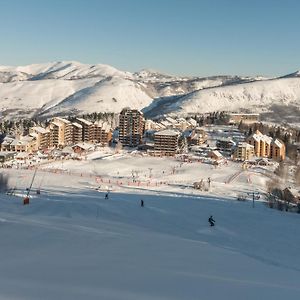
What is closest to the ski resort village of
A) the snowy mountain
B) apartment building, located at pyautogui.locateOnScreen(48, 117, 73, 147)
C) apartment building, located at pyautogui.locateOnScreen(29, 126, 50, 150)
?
apartment building, located at pyautogui.locateOnScreen(29, 126, 50, 150)

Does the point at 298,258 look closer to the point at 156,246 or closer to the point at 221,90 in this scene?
the point at 156,246

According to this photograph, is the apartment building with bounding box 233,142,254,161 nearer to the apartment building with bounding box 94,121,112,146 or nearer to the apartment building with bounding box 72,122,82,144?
the apartment building with bounding box 94,121,112,146

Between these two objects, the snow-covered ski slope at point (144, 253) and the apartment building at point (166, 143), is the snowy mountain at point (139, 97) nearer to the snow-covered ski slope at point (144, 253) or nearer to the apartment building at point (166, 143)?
the apartment building at point (166, 143)

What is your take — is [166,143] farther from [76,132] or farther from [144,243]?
[144,243]

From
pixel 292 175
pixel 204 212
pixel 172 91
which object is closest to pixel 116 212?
pixel 204 212

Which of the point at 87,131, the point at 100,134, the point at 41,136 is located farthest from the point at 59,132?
the point at 100,134

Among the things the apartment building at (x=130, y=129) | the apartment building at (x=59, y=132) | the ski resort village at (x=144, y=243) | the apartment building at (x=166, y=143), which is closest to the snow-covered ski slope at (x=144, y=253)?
the ski resort village at (x=144, y=243)
